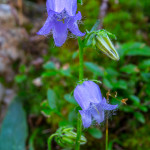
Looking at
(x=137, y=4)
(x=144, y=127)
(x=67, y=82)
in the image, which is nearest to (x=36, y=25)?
(x=67, y=82)

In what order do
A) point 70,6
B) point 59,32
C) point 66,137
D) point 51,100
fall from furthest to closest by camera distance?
point 51,100 < point 66,137 < point 59,32 < point 70,6

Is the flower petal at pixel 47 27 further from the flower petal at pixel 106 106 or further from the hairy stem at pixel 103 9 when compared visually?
the hairy stem at pixel 103 9

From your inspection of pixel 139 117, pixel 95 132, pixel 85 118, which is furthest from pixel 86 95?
pixel 139 117

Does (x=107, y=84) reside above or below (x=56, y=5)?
below

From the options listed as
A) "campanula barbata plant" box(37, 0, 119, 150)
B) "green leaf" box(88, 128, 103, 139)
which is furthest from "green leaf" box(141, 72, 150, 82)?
"campanula barbata plant" box(37, 0, 119, 150)

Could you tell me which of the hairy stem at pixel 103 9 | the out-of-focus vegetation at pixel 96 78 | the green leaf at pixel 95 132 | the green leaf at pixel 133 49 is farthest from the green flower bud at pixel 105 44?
the hairy stem at pixel 103 9

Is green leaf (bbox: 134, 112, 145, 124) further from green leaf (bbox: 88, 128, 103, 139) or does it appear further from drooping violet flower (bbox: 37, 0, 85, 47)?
drooping violet flower (bbox: 37, 0, 85, 47)

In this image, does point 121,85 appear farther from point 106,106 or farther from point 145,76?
point 106,106
